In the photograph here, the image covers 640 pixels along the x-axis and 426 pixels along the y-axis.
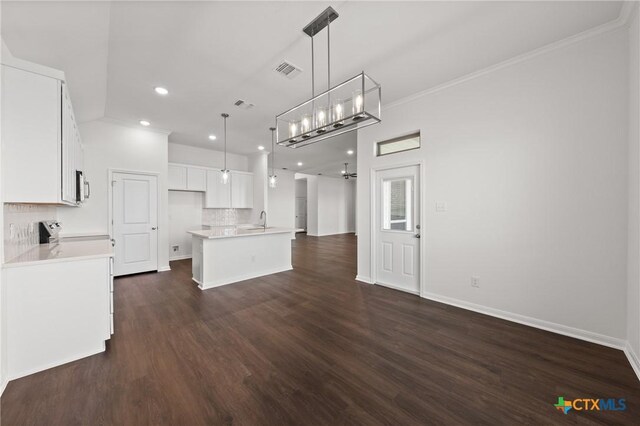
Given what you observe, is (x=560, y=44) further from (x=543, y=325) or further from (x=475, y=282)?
(x=543, y=325)

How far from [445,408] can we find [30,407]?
278cm

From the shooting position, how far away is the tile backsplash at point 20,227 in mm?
2079

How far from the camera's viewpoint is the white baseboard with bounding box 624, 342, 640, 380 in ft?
6.20

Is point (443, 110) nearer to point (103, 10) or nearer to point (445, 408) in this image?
point (445, 408)

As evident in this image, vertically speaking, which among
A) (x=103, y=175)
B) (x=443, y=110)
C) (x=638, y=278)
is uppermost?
(x=443, y=110)

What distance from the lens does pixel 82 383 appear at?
1.81 metres

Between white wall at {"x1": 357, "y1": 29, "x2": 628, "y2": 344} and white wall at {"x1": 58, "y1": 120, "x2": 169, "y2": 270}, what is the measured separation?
517 cm

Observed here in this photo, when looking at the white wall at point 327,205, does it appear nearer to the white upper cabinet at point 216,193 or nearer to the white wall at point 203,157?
the white wall at point 203,157

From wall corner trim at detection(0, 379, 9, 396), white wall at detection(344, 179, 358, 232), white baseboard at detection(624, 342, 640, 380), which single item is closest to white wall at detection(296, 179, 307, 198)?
white wall at detection(344, 179, 358, 232)

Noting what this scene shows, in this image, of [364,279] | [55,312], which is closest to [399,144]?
[364,279]

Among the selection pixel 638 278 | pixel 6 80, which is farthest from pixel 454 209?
pixel 6 80

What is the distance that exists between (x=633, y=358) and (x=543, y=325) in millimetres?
620

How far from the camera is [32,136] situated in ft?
6.64

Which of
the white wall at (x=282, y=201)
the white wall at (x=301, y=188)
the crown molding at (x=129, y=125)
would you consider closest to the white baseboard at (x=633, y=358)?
the crown molding at (x=129, y=125)
